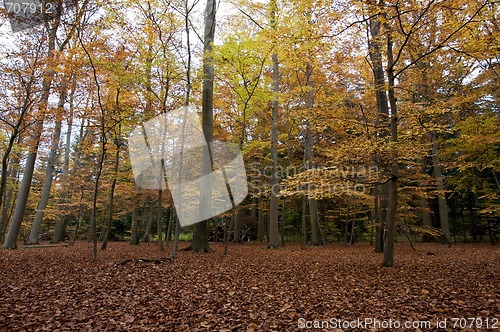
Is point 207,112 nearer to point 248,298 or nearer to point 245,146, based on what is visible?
point 245,146

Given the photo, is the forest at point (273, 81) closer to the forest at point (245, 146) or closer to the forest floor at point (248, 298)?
the forest at point (245, 146)

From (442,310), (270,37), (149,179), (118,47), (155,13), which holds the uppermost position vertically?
(155,13)

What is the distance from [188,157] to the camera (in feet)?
54.5

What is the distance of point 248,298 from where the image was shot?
4832mm

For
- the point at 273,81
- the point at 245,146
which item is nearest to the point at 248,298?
the point at 245,146

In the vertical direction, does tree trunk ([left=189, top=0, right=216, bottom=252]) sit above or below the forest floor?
above

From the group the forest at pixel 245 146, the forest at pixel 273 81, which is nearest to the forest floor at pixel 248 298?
the forest at pixel 245 146

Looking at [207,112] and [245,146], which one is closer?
[207,112]

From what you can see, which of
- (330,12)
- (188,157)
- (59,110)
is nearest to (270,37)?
(330,12)

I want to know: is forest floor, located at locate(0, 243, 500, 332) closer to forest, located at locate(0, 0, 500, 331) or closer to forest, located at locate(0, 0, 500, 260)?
forest, located at locate(0, 0, 500, 331)

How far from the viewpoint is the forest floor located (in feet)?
12.1

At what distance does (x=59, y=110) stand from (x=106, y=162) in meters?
9.88

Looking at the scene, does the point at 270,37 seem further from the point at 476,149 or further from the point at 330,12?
the point at 476,149

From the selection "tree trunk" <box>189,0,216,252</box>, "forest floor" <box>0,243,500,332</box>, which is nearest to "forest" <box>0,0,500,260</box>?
"tree trunk" <box>189,0,216,252</box>
